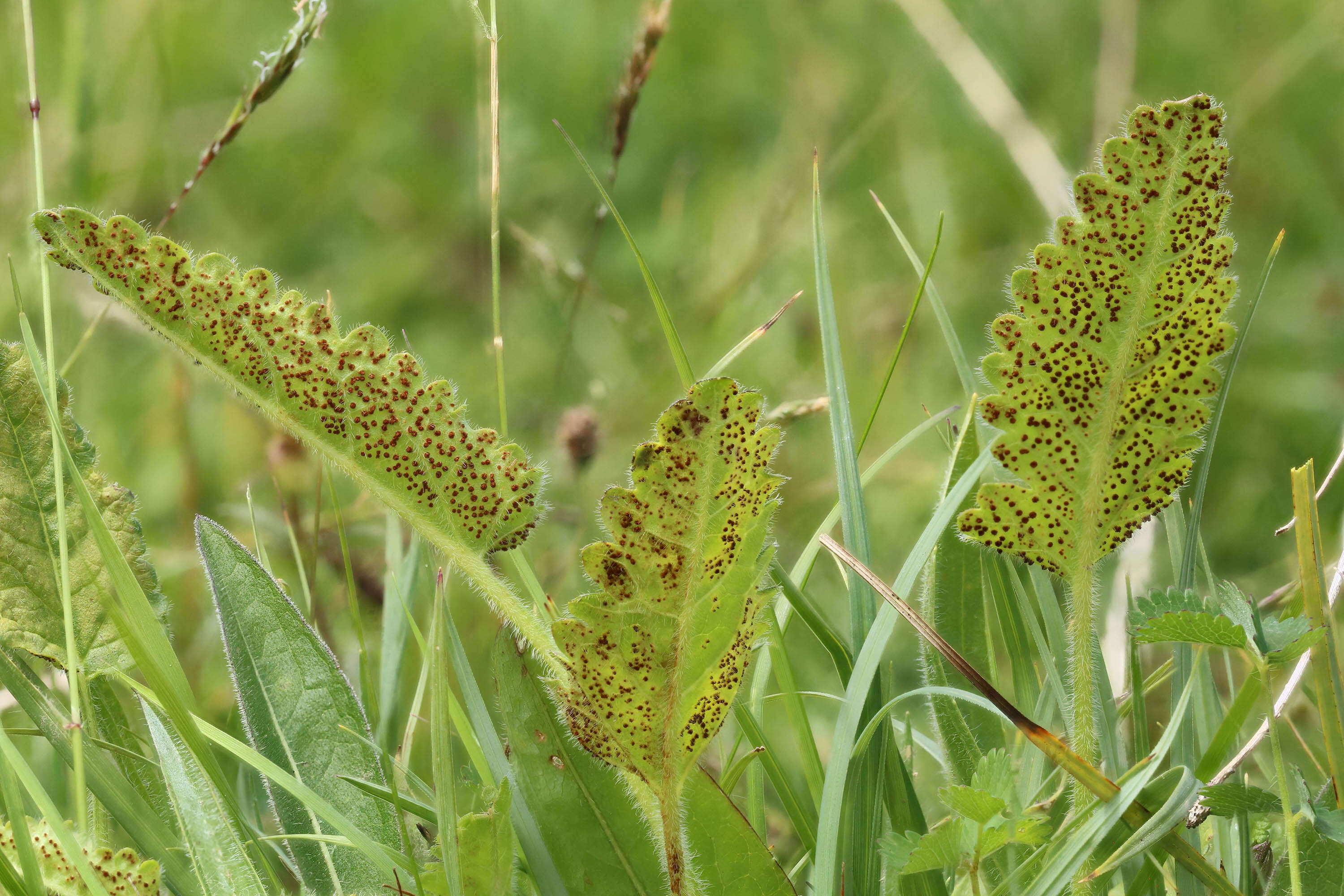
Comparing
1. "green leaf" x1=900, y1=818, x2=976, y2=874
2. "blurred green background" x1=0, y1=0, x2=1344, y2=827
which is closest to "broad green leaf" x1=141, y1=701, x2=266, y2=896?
"green leaf" x1=900, y1=818, x2=976, y2=874

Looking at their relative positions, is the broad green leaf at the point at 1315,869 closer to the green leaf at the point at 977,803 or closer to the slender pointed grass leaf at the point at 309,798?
the green leaf at the point at 977,803

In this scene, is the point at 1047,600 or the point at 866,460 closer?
the point at 1047,600

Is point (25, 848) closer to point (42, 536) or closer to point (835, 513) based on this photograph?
point (42, 536)

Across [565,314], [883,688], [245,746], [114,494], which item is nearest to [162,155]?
[565,314]

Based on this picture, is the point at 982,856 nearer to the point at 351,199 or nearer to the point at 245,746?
the point at 245,746

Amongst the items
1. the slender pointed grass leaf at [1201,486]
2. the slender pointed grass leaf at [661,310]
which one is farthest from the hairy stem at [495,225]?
the slender pointed grass leaf at [1201,486]

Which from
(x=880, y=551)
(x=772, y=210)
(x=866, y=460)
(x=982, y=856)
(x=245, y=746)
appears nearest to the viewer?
(x=982, y=856)

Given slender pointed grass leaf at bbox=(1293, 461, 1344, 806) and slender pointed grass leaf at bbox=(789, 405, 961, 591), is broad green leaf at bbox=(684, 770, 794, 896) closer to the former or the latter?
slender pointed grass leaf at bbox=(789, 405, 961, 591)
